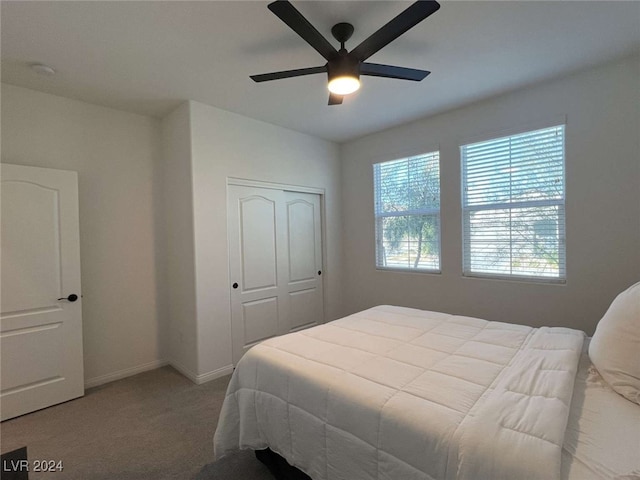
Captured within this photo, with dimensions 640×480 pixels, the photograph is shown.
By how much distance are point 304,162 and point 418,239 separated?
1.74 meters

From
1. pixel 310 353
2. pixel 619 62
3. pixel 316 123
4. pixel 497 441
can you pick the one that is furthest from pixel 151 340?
pixel 619 62

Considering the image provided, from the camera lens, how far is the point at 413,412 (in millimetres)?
1181

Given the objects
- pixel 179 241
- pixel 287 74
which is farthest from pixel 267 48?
pixel 179 241

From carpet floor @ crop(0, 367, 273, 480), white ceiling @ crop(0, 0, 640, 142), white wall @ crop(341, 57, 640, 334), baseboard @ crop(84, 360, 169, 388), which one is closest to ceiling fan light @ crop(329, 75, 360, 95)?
white ceiling @ crop(0, 0, 640, 142)

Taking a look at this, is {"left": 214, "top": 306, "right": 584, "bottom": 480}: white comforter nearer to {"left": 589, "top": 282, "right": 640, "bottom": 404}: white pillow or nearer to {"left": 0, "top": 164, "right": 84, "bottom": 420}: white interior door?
{"left": 589, "top": 282, "right": 640, "bottom": 404}: white pillow

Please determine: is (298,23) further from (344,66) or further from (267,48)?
(267,48)

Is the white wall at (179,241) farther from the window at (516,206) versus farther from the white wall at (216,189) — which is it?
the window at (516,206)

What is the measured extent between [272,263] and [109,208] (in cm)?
176

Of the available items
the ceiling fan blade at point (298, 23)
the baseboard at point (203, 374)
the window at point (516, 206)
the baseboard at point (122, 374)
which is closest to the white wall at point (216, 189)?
the baseboard at point (203, 374)

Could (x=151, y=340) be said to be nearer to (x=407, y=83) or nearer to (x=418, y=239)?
(x=418, y=239)

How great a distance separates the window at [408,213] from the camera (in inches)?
140

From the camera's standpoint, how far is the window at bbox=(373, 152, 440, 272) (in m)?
3.56

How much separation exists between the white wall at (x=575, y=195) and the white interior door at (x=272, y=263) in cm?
134

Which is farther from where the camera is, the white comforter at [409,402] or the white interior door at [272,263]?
the white interior door at [272,263]
